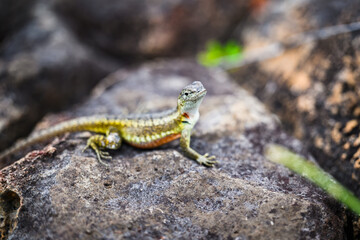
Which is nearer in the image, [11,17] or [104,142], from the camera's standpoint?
[104,142]

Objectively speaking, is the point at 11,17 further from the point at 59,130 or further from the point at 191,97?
the point at 191,97

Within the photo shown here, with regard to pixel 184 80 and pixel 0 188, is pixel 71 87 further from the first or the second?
pixel 0 188

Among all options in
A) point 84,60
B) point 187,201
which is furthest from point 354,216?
point 84,60

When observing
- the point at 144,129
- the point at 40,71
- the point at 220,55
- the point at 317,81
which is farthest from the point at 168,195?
the point at 220,55

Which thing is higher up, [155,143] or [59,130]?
[155,143]

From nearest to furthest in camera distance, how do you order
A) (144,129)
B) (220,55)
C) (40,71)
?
(144,129), (40,71), (220,55)

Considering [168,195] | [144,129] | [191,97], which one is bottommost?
[168,195]

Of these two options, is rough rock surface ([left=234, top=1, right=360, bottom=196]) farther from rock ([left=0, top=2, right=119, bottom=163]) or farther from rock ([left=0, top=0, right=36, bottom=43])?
rock ([left=0, top=0, right=36, bottom=43])

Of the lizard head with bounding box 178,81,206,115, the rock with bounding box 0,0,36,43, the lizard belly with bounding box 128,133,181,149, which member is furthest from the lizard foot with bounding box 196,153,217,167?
the rock with bounding box 0,0,36,43

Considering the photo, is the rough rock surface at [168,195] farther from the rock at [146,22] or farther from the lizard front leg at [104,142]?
the rock at [146,22]
